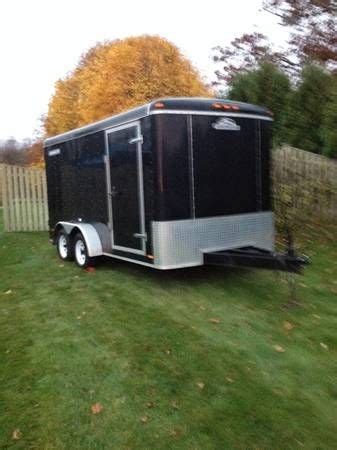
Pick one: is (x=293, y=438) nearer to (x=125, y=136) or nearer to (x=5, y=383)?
(x=5, y=383)

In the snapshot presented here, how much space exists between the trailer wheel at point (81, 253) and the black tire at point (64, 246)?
23cm

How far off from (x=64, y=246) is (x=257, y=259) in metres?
4.27

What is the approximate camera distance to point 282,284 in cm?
766

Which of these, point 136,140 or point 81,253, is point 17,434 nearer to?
point 136,140

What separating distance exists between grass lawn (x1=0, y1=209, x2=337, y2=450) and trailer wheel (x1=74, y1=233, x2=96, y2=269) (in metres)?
0.43

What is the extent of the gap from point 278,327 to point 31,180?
9.72 meters

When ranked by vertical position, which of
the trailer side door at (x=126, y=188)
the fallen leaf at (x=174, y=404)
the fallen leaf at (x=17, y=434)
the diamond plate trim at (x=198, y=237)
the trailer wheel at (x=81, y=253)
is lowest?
the fallen leaf at (x=174, y=404)

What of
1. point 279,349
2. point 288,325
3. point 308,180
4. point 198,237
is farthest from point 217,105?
point 308,180

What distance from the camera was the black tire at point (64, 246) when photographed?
29.0ft

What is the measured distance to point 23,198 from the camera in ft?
44.2

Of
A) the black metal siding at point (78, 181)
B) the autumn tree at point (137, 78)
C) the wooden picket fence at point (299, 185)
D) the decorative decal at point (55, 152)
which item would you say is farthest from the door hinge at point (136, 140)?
the autumn tree at point (137, 78)

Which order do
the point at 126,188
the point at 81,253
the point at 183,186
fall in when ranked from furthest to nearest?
the point at 81,253 → the point at 126,188 → the point at 183,186

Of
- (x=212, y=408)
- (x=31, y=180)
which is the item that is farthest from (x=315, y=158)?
(x=212, y=408)

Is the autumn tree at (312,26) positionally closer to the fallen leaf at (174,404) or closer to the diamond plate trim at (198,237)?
the diamond plate trim at (198,237)
